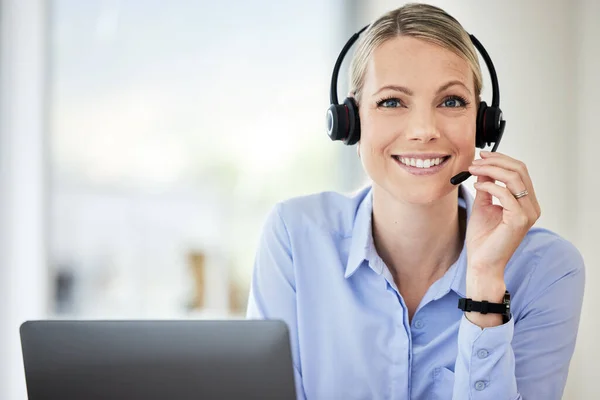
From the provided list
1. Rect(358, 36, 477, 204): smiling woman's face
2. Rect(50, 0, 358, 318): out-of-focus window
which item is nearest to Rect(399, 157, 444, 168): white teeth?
Rect(358, 36, 477, 204): smiling woman's face

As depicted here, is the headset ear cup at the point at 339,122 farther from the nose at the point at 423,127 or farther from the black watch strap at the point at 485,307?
the black watch strap at the point at 485,307

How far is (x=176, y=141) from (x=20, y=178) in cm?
62

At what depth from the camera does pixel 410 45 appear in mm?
1441

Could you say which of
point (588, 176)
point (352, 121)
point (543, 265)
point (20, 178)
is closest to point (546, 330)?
point (543, 265)

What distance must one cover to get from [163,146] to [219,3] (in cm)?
65

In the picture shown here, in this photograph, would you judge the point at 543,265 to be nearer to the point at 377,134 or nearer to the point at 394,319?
the point at 394,319

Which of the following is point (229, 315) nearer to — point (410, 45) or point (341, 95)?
point (341, 95)

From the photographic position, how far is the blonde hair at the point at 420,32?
144cm

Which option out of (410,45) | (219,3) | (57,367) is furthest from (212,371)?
(219,3)

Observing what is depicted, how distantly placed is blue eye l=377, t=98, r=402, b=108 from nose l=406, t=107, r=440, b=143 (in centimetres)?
6

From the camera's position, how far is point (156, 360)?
2.90 feet

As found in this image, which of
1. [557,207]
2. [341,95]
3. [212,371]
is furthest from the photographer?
[341,95]

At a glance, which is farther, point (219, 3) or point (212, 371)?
point (219, 3)

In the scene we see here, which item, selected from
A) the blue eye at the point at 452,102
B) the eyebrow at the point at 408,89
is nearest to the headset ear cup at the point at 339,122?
the eyebrow at the point at 408,89
